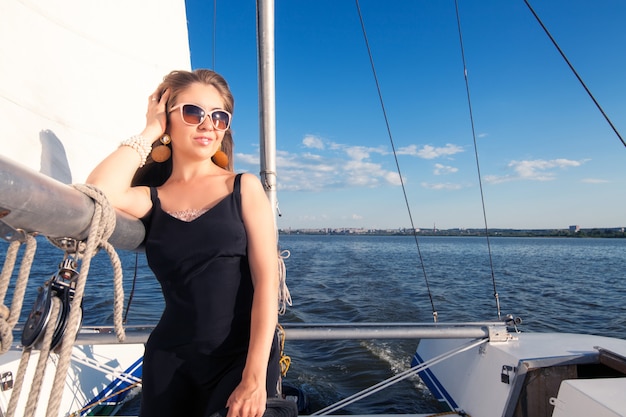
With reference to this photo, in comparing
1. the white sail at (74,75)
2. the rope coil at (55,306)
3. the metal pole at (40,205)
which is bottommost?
the rope coil at (55,306)

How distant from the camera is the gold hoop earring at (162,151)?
184 cm

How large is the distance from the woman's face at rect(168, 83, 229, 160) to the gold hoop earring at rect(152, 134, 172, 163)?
104 millimetres

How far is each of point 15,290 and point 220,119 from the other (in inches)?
39.3

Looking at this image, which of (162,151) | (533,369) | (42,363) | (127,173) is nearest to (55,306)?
(42,363)

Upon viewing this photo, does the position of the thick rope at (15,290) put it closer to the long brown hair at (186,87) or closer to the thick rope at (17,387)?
the thick rope at (17,387)

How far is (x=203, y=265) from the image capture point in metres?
1.53

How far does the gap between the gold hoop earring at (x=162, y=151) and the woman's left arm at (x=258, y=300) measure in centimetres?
50

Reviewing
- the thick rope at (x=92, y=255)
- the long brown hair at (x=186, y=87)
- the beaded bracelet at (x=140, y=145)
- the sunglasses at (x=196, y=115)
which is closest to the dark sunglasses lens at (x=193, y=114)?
the sunglasses at (x=196, y=115)

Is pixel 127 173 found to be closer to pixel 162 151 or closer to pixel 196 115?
pixel 162 151

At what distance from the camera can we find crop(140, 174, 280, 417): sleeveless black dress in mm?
1516

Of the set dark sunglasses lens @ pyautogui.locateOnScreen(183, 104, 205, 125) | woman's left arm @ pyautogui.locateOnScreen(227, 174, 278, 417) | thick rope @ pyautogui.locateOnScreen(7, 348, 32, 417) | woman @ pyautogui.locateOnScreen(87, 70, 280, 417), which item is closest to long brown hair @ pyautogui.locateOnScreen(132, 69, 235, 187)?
woman @ pyautogui.locateOnScreen(87, 70, 280, 417)

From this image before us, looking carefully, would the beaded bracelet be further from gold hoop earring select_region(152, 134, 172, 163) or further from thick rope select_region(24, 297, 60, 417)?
thick rope select_region(24, 297, 60, 417)

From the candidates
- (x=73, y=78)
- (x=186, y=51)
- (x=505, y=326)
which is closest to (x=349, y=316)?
(x=505, y=326)

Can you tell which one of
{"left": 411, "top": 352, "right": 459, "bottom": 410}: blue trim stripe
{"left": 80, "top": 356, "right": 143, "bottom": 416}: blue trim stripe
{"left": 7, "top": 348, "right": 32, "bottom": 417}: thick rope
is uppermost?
{"left": 7, "top": 348, "right": 32, "bottom": 417}: thick rope
